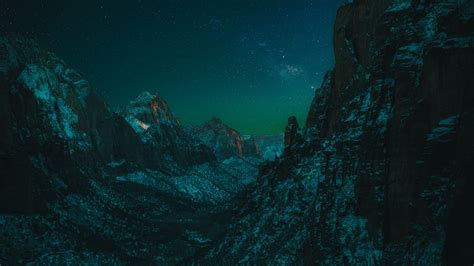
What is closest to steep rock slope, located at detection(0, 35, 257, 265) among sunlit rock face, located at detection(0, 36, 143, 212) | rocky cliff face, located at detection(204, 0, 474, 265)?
sunlit rock face, located at detection(0, 36, 143, 212)

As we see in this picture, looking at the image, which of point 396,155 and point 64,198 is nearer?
point 396,155

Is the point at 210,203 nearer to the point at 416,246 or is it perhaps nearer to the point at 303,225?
the point at 303,225

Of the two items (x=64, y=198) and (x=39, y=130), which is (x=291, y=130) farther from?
(x=39, y=130)

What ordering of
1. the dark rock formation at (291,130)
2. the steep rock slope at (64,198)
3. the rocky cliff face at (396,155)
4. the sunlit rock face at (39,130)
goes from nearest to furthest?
the rocky cliff face at (396,155) < the steep rock slope at (64,198) < the dark rock formation at (291,130) < the sunlit rock face at (39,130)

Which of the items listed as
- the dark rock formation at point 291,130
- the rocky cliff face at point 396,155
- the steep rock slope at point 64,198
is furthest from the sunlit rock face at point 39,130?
the dark rock formation at point 291,130

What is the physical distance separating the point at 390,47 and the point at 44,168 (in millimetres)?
112643

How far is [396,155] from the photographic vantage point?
3409 cm

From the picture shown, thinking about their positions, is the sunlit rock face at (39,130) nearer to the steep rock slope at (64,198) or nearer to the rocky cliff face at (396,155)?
the steep rock slope at (64,198)

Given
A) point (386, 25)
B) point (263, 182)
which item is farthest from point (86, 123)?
point (386, 25)

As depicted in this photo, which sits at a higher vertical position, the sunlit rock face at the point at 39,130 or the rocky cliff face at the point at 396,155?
the sunlit rock face at the point at 39,130

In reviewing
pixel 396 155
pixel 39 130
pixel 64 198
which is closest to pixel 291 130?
pixel 396 155

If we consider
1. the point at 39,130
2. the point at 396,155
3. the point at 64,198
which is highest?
the point at 39,130

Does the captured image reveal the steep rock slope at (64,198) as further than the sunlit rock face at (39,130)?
No

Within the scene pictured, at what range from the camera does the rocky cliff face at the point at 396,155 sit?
28.0 m
